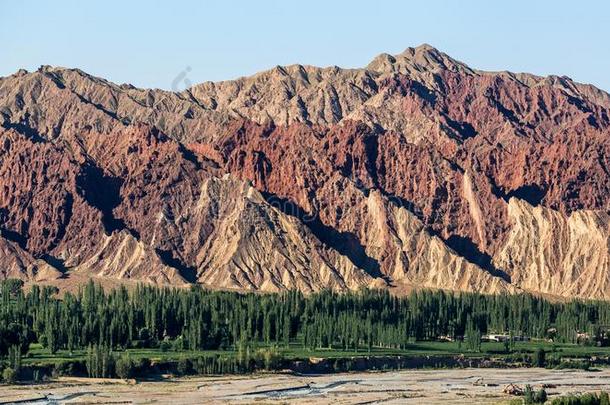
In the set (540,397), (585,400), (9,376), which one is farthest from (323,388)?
(585,400)

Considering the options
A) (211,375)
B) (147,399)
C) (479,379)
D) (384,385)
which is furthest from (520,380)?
(147,399)

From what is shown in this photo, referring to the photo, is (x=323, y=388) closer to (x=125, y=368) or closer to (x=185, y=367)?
(x=185, y=367)

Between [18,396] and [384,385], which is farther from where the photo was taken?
[384,385]

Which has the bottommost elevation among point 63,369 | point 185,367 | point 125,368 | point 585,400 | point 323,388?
point 585,400

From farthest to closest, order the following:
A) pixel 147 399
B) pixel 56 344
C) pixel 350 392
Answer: pixel 56 344
pixel 350 392
pixel 147 399

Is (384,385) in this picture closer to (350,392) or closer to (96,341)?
(350,392)

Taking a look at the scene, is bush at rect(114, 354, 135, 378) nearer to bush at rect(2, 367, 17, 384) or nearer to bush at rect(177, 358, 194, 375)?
bush at rect(177, 358, 194, 375)

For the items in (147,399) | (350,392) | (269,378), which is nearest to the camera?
(147,399)

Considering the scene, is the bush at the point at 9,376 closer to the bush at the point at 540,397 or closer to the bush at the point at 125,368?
the bush at the point at 125,368

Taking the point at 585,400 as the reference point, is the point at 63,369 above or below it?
above
